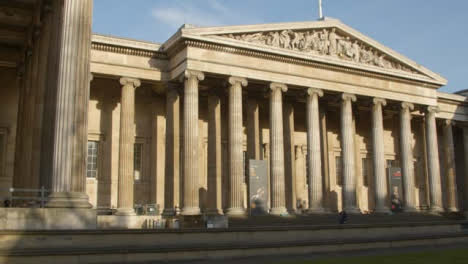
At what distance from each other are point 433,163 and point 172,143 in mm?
22197

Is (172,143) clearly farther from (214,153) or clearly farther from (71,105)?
(71,105)

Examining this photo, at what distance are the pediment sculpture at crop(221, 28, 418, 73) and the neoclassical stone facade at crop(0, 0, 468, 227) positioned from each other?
87mm

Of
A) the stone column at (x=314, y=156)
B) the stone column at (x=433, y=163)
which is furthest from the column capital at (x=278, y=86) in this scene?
the stone column at (x=433, y=163)

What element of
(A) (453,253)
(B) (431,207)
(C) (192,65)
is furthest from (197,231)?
(B) (431,207)

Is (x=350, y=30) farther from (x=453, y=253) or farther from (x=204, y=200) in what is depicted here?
(x=453, y=253)

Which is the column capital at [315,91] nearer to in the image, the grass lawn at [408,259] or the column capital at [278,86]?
the column capital at [278,86]

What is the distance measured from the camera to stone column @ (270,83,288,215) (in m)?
34.3

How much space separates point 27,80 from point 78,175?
1091 centimetres

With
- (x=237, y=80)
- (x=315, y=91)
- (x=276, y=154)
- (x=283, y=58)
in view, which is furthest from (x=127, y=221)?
(x=315, y=91)

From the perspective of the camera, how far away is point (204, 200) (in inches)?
1446

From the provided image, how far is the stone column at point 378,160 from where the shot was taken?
129ft

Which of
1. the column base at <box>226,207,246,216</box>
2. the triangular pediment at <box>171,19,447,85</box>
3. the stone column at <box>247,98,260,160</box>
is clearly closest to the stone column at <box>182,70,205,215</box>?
the column base at <box>226,207,246,216</box>

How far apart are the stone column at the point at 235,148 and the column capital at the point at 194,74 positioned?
2.07 m

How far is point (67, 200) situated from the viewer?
1598cm
